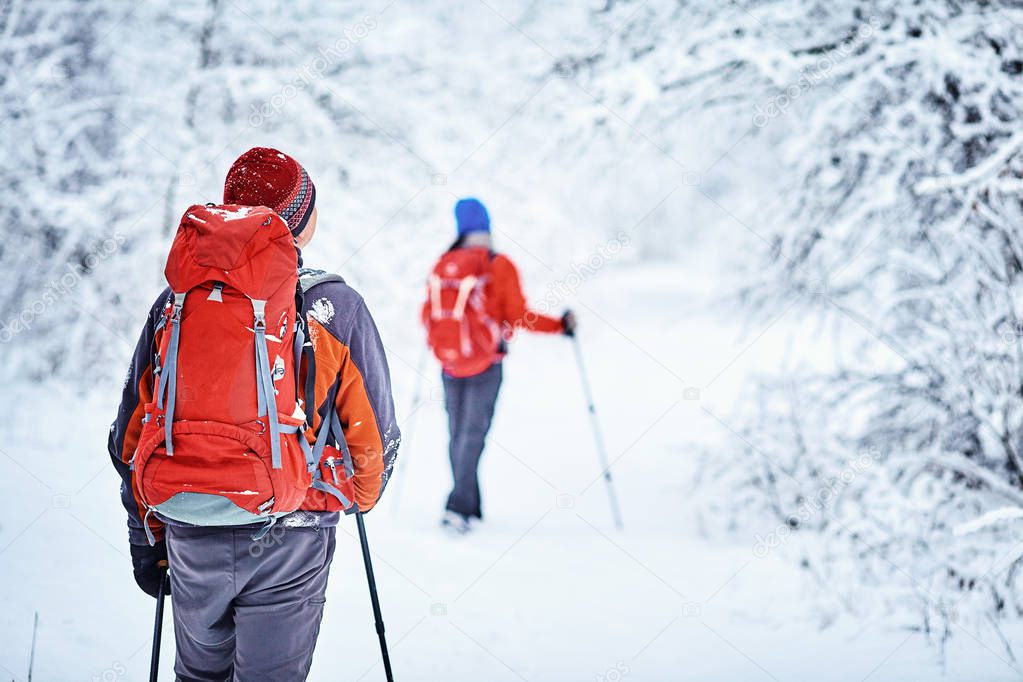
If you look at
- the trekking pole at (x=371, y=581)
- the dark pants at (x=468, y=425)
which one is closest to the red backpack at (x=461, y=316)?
the dark pants at (x=468, y=425)

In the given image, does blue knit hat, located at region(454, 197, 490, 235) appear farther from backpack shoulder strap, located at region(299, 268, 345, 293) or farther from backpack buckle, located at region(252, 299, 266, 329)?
backpack buckle, located at region(252, 299, 266, 329)

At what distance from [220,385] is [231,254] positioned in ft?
0.89

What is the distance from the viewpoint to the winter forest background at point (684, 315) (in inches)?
121

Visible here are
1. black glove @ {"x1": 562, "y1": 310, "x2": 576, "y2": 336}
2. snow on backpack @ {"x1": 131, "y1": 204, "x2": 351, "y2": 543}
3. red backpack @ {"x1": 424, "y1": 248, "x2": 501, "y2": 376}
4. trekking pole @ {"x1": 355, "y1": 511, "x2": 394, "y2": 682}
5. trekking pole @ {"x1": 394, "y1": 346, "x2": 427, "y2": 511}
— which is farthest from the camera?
trekking pole @ {"x1": 394, "y1": 346, "x2": 427, "y2": 511}

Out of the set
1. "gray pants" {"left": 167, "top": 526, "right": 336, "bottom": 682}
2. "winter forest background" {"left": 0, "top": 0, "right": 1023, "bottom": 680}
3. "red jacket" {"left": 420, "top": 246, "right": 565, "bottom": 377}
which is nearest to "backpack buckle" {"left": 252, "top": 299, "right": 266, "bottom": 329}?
"gray pants" {"left": 167, "top": 526, "right": 336, "bottom": 682}

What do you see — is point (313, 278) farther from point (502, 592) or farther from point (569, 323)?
point (569, 323)

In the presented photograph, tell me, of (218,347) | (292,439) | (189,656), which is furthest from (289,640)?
(218,347)

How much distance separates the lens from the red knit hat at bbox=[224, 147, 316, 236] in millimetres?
1719

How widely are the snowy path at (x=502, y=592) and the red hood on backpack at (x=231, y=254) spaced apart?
1831 millimetres

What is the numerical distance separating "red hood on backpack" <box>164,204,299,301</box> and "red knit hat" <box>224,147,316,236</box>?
0.21m

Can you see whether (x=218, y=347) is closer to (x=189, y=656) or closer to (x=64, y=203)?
(x=189, y=656)

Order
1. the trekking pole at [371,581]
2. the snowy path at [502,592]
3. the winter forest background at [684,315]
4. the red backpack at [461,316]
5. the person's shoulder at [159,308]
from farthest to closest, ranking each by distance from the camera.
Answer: the red backpack at [461,316], the winter forest background at [684,315], the snowy path at [502,592], the trekking pole at [371,581], the person's shoulder at [159,308]

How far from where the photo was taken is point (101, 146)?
695 cm

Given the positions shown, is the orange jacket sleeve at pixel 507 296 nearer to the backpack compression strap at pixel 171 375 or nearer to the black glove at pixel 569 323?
the black glove at pixel 569 323
